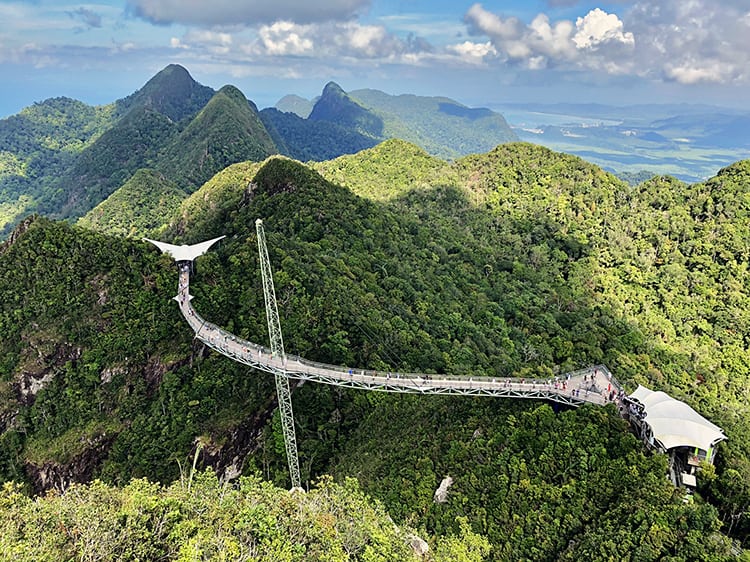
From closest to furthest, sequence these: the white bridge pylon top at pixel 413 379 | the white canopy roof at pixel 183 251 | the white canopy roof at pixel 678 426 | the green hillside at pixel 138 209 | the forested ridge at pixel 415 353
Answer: the white canopy roof at pixel 678 426
the forested ridge at pixel 415 353
the white bridge pylon top at pixel 413 379
the white canopy roof at pixel 183 251
the green hillside at pixel 138 209

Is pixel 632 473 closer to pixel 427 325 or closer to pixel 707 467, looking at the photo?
pixel 707 467

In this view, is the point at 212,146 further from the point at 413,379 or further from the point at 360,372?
the point at 413,379

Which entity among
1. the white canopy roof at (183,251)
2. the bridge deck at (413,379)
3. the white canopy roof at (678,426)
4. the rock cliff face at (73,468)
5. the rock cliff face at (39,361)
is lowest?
the rock cliff face at (73,468)

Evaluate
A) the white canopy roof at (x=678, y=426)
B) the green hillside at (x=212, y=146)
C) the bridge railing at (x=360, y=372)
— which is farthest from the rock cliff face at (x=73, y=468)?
the green hillside at (x=212, y=146)

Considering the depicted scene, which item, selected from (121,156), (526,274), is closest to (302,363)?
(526,274)

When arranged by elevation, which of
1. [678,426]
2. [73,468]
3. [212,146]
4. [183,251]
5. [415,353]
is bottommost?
[73,468]

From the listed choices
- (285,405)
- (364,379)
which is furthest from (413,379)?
(285,405)

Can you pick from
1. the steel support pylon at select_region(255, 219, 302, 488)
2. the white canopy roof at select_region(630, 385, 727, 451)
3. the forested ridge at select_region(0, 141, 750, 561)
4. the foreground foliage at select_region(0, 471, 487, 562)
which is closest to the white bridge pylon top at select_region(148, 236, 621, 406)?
the steel support pylon at select_region(255, 219, 302, 488)

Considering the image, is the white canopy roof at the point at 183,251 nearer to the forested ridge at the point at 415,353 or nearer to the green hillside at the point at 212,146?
the forested ridge at the point at 415,353

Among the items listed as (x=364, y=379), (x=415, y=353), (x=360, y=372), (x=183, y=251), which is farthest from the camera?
(x=183, y=251)
